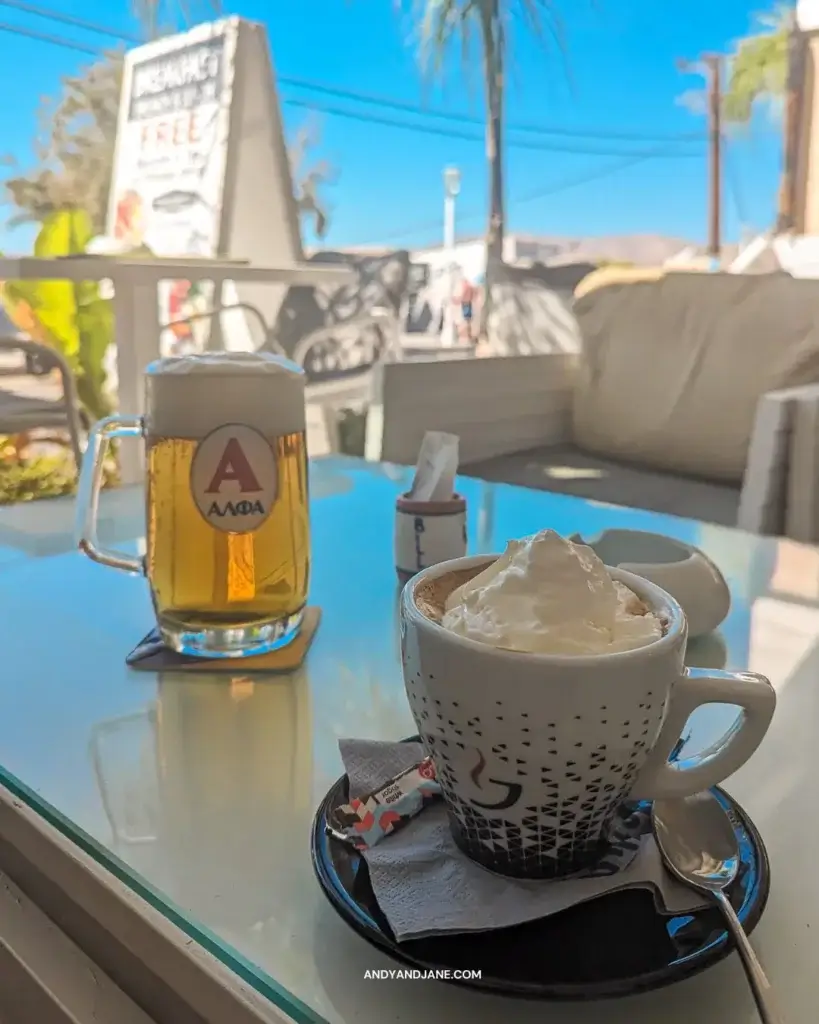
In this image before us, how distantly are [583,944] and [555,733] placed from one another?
0.24 ft

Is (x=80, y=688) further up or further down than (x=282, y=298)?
further down

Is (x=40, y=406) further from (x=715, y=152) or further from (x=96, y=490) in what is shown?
(x=715, y=152)

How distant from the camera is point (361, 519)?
98cm

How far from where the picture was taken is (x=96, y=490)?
63cm

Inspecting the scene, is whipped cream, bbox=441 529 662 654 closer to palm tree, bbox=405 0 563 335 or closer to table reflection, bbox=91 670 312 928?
table reflection, bbox=91 670 312 928

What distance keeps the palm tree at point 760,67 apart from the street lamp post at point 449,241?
126 cm

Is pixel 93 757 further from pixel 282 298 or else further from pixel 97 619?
pixel 282 298

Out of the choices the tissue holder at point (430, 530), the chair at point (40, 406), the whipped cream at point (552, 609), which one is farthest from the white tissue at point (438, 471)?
the chair at point (40, 406)

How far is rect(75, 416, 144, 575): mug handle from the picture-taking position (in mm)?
609

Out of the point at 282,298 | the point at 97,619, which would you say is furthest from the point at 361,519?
the point at 282,298

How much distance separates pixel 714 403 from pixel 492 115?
258cm

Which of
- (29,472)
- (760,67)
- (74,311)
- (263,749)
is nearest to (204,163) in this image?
(74,311)

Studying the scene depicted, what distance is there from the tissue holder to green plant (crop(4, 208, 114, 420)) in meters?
2.62

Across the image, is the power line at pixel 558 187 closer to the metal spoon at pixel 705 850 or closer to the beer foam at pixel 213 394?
the beer foam at pixel 213 394
